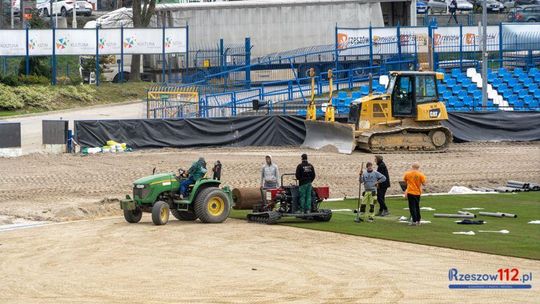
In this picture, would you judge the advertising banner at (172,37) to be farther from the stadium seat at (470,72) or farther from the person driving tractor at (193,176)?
the person driving tractor at (193,176)

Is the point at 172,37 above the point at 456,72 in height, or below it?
above

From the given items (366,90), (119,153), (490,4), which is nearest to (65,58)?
(366,90)

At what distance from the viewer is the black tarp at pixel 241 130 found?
4088cm

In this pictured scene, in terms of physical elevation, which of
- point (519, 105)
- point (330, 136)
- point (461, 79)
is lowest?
point (330, 136)

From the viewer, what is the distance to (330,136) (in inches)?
1612

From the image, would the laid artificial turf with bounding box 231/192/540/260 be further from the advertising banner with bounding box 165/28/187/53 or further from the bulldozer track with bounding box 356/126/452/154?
the advertising banner with bounding box 165/28/187/53

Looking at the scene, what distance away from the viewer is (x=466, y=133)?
44.2 m

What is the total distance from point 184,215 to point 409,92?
1822 cm

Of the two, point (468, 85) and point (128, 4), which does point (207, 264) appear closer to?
point (468, 85)

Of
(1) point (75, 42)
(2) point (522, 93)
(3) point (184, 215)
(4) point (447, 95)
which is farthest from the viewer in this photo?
(1) point (75, 42)

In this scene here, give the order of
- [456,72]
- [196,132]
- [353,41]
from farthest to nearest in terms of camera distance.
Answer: [353,41] → [456,72] → [196,132]

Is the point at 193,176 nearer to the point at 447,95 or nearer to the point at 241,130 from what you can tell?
the point at 241,130

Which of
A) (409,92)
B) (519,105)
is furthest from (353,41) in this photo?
(409,92)

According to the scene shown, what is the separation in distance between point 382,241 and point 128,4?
250 ft
